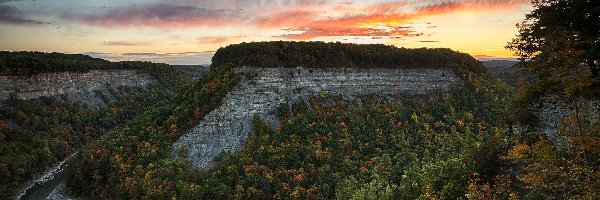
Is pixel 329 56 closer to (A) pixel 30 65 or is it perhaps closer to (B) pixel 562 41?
(B) pixel 562 41

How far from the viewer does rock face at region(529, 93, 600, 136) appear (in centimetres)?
1987

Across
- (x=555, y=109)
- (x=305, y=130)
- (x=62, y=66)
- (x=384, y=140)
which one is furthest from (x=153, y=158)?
(x=62, y=66)

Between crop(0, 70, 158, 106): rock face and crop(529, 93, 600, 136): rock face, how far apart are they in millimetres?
79192

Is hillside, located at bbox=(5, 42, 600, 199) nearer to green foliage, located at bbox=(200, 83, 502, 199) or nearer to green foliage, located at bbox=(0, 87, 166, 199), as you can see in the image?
green foliage, located at bbox=(200, 83, 502, 199)

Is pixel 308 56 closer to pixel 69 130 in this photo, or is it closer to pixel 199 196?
pixel 199 196

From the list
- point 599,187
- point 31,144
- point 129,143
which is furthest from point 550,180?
point 31,144

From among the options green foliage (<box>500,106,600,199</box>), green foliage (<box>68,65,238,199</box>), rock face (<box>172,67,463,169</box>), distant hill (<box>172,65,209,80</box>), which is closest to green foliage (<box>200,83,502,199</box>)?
rock face (<box>172,67,463,169</box>)

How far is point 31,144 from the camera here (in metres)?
65.2

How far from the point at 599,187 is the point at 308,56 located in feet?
115

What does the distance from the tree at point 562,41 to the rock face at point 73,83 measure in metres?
78.9

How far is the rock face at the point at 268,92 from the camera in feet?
141

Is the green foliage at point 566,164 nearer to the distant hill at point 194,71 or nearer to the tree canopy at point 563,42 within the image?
the tree canopy at point 563,42

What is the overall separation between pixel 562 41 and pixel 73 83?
90.8 metres

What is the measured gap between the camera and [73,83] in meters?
87.6
